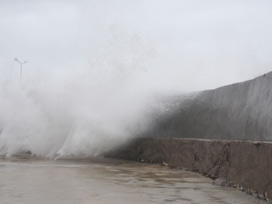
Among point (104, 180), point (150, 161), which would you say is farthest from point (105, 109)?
point (104, 180)

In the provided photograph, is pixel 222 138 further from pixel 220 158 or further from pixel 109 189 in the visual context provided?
pixel 109 189

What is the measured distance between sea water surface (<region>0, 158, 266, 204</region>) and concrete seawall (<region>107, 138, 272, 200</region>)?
16cm

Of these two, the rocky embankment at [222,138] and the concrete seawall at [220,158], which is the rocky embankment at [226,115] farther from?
the concrete seawall at [220,158]

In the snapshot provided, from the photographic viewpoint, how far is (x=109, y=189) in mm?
4672

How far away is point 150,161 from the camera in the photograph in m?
8.84

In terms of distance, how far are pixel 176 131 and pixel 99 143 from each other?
2.09 meters

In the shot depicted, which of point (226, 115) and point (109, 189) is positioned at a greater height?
point (226, 115)

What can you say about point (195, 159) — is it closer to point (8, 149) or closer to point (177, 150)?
point (177, 150)

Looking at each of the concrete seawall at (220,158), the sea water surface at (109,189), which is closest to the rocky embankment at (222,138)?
the concrete seawall at (220,158)

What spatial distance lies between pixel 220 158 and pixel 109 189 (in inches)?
72.3

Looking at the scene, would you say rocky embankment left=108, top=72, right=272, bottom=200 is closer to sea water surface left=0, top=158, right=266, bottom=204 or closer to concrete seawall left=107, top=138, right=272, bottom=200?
concrete seawall left=107, top=138, right=272, bottom=200

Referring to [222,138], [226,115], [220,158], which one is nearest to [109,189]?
[220,158]

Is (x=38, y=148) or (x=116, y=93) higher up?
(x=116, y=93)

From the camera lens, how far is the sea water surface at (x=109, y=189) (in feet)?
13.3
